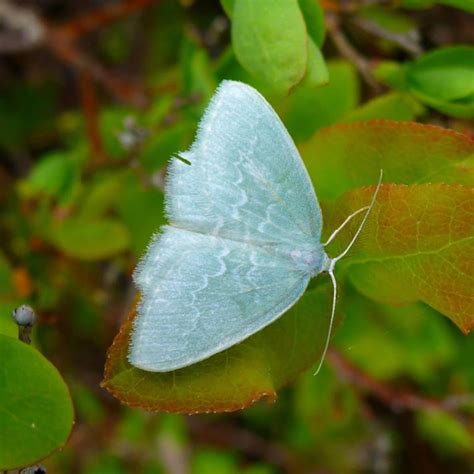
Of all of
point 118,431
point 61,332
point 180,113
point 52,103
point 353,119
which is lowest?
point 118,431

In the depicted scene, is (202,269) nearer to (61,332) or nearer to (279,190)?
(279,190)

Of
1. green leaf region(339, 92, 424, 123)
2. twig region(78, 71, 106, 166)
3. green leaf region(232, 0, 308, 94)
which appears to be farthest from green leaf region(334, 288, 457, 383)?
green leaf region(232, 0, 308, 94)

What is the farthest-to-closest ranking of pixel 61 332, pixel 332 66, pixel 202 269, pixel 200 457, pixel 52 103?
pixel 52 103
pixel 200 457
pixel 61 332
pixel 332 66
pixel 202 269

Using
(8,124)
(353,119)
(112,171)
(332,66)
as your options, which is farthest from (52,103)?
(353,119)

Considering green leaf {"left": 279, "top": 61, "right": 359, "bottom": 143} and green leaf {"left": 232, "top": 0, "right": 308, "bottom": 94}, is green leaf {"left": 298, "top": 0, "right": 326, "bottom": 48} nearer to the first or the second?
green leaf {"left": 232, "top": 0, "right": 308, "bottom": 94}

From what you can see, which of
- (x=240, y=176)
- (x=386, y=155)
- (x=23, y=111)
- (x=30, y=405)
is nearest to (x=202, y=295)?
(x=240, y=176)

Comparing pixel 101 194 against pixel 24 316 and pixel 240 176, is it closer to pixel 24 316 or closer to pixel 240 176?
pixel 240 176
